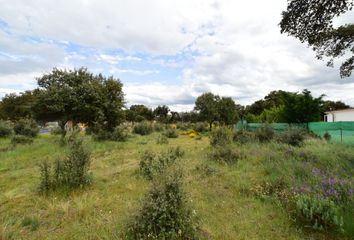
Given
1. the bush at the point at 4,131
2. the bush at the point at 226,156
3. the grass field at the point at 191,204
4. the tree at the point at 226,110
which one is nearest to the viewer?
the grass field at the point at 191,204

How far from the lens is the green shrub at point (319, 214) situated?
343 cm

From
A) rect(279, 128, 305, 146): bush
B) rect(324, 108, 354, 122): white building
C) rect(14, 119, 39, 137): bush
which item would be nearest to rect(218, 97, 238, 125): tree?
rect(324, 108, 354, 122): white building

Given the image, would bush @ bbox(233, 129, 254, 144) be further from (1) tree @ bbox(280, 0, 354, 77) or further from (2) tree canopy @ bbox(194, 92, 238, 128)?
(2) tree canopy @ bbox(194, 92, 238, 128)

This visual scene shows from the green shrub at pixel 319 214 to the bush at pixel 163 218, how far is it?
5.34ft

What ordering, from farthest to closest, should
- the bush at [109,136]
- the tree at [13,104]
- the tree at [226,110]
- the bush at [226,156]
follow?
the tree at [13,104] < the tree at [226,110] < the bush at [109,136] < the bush at [226,156]

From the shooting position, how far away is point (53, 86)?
55.2 ft

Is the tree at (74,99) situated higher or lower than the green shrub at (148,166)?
higher

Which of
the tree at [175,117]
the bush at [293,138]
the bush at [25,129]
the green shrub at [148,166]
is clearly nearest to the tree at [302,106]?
the bush at [293,138]

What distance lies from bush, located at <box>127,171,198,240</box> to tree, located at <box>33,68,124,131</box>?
47.9 feet

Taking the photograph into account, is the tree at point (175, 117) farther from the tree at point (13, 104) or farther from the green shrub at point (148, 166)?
the green shrub at point (148, 166)

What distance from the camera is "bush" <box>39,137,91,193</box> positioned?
564 centimetres

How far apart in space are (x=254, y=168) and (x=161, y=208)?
4233 millimetres

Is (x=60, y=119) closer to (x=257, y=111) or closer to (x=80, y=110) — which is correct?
(x=80, y=110)

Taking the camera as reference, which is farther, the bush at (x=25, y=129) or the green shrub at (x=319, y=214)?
the bush at (x=25, y=129)
